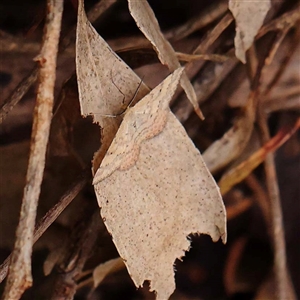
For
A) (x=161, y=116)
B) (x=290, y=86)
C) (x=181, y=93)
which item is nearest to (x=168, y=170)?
(x=161, y=116)

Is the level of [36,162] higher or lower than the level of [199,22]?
higher

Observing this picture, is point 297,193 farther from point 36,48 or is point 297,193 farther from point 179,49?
point 36,48

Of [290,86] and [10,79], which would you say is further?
[290,86]

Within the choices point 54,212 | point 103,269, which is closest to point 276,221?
point 103,269

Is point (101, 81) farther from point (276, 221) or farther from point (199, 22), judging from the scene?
point (276, 221)

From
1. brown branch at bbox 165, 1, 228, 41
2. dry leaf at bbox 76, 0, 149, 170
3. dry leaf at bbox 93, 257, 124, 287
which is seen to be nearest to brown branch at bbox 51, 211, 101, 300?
dry leaf at bbox 93, 257, 124, 287

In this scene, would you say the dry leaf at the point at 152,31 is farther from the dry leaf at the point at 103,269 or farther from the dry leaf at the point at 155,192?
the dry leaf at the point at 103,269

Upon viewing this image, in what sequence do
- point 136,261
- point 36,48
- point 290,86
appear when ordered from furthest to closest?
point 290,86 < point 36,48 < point 136,261
